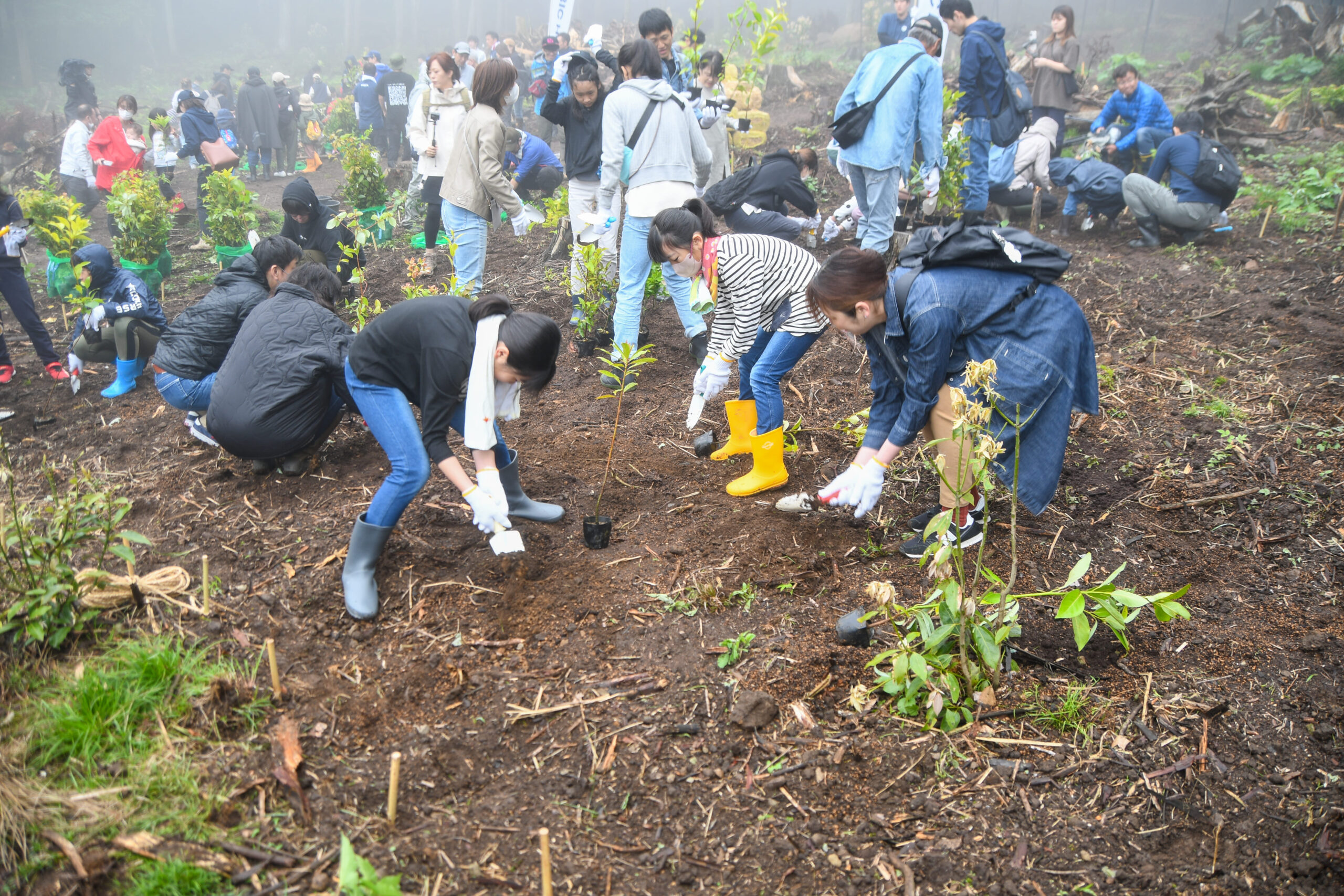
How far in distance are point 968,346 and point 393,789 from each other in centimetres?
243

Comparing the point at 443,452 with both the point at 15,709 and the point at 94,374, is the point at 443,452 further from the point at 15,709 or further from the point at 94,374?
the point at 94,374

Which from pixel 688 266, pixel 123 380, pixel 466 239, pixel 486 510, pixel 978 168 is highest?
pixel 978 168

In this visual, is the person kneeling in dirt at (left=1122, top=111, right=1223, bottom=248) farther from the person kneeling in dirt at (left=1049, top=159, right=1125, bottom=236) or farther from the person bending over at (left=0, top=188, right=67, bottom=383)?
the person bending over at (left=0, top=188, right=67, bottom=383)

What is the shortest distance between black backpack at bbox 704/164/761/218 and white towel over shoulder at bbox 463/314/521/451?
3.81m

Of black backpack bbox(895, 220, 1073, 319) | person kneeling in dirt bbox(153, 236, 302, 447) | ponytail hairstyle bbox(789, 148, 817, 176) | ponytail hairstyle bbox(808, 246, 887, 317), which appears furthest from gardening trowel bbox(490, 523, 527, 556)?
ponytail hairstyle bbox(789, 148, 817, 176)

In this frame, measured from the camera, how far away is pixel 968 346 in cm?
300

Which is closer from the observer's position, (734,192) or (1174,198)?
(734,192)

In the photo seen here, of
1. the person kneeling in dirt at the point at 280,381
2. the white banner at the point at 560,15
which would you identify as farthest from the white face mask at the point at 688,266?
the white banner at the point at 560,15

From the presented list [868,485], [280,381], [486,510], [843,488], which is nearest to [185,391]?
[280,381]

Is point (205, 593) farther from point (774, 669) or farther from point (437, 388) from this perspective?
point (774, 669)

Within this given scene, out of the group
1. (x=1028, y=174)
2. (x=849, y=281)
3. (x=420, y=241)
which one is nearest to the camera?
(x=849, y=281)

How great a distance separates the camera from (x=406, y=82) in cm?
1263

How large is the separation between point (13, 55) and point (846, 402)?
81.1ft

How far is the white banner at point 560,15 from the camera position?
409 inches
